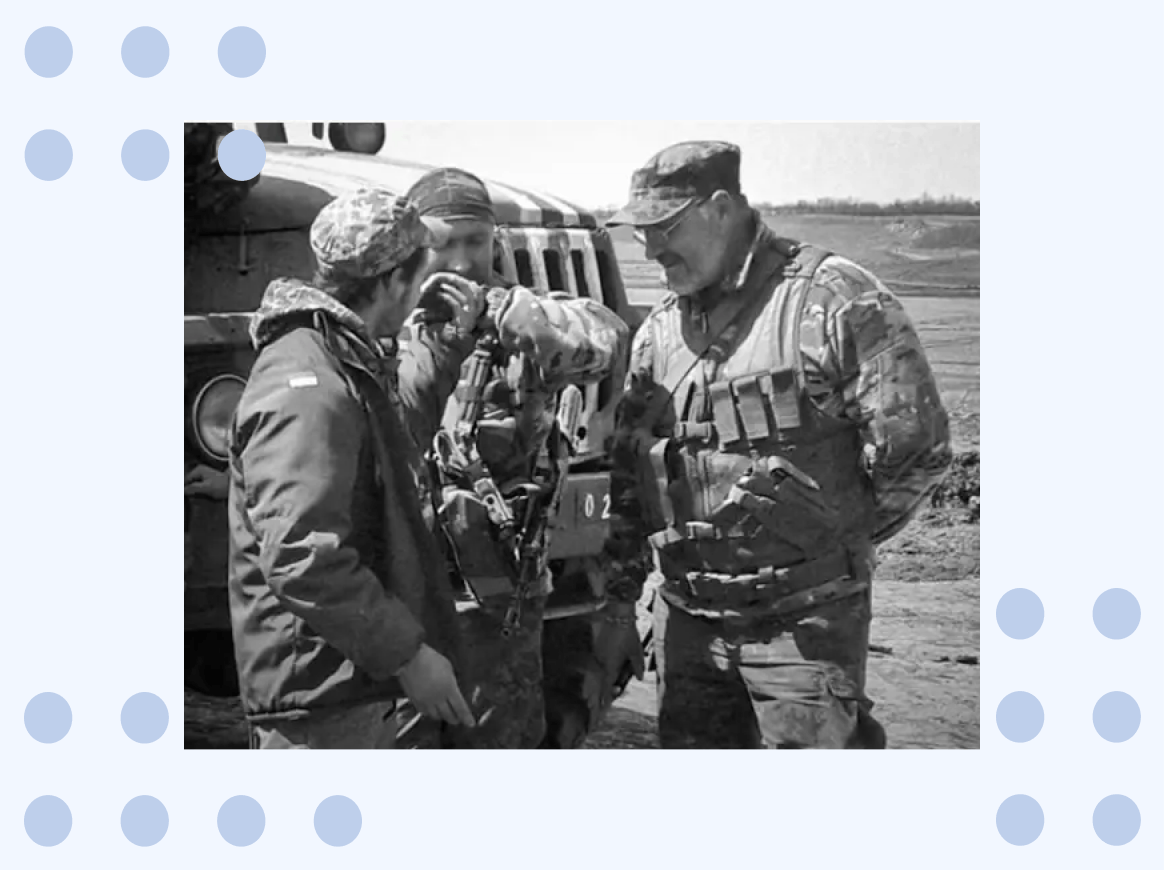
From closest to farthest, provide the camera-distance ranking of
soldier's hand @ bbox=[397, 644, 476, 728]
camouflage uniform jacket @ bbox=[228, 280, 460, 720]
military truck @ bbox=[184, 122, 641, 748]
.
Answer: camouflage uniform jacket @ bbox=[228, 280, 460, 720] < soldier's hand @ bbox=[397, 644, 476, 728] < military truck @ bbox=[184, 122, 641, 748]

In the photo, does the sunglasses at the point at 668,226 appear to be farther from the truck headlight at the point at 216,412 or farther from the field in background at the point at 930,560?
the truck headlight at the point at 216,412

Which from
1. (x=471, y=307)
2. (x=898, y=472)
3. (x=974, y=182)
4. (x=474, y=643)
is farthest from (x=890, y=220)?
(x=474, y=643)

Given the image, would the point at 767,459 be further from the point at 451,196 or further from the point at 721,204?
the point at 451,196

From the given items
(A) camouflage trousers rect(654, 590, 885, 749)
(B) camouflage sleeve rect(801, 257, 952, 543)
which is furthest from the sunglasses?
(A) camouflage trousers rect(654, 590, 885, 749)

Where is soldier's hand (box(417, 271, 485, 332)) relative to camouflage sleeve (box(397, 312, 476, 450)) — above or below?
above

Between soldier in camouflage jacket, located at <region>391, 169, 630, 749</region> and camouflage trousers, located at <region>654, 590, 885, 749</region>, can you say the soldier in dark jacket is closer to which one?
soldier in camouflage jacket, located at <region>391, 169, 630, 749</region>

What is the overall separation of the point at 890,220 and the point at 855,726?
1.32m

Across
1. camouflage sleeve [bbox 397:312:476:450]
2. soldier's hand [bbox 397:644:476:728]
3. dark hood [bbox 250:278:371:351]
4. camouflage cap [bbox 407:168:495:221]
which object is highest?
camouflage cap [bbox 407:168:495:221]

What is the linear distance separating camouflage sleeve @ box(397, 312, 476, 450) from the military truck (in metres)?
0.42

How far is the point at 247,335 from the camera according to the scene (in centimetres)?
498

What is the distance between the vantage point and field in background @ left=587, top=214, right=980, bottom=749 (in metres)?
4.82

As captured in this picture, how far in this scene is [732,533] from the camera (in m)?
4.59

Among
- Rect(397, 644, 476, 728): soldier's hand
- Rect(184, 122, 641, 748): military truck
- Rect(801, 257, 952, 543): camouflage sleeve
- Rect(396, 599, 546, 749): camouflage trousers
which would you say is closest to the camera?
Rect(397, 644, 476, 728): soldier's hand
